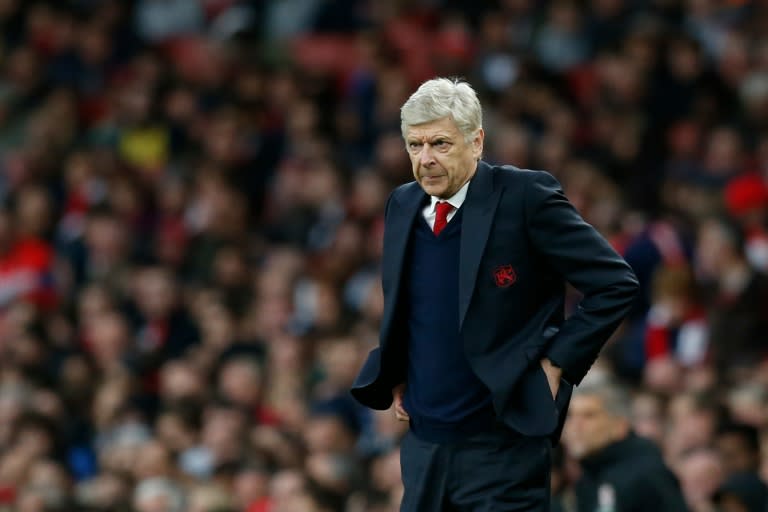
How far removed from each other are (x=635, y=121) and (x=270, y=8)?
434cm

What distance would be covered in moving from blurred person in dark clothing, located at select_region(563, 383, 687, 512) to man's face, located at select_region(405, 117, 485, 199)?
6.14 feet

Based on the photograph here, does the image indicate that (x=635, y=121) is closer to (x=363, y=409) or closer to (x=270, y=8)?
(x=363, y=409)

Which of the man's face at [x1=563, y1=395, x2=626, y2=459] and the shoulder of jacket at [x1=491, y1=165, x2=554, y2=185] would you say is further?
the man's face at [x1=563, y1=395, x2=626, y2=459]

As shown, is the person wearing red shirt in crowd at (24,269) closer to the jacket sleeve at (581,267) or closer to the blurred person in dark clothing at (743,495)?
the blurred person in dark clothing at (743,495)

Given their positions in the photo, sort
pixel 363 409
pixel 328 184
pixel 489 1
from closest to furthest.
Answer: pixel 363 409 < pixel 328 184 < pixel 489 1

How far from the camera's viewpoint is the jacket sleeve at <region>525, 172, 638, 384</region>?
4703 mm

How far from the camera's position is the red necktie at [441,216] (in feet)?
15.8

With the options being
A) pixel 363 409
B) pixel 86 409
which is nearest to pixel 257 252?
pixel 86 409

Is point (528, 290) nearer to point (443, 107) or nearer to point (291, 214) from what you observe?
point (443, 107)

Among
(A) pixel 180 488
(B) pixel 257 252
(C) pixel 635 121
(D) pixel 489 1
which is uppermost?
(D) pixel 489 1

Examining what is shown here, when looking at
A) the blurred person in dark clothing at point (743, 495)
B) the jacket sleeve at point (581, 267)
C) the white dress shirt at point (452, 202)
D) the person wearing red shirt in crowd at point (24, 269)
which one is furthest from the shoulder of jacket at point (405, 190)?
the person wearing red shirt in crowd at point (24, 269)

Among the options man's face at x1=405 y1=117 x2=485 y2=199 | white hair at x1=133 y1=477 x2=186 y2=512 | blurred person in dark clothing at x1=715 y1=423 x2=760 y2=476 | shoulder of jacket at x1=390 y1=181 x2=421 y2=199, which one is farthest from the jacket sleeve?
white hair at x1=133 y1=477 x2=186 y2=512

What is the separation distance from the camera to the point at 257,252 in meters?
12.0

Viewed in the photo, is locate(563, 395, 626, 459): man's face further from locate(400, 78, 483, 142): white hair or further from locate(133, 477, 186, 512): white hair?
locate(133, 477, 186, 512): white hair
